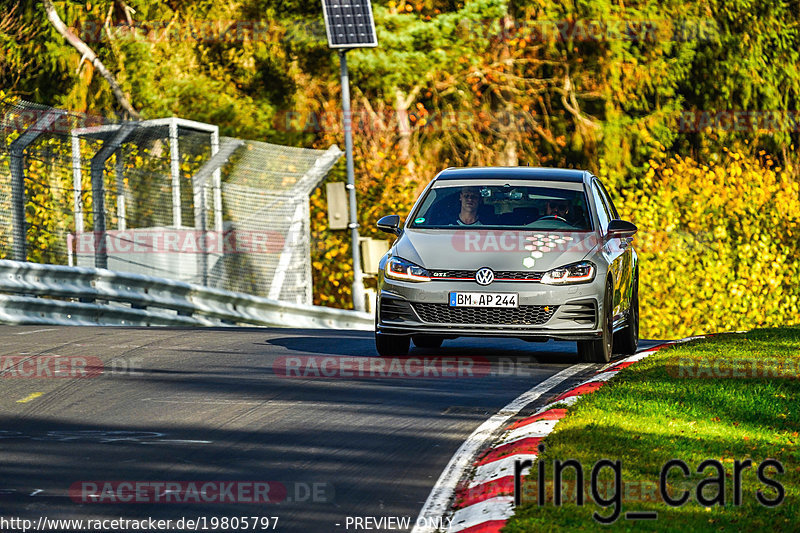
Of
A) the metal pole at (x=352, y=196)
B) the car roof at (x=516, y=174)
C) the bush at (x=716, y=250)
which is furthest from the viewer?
the bush at (x=716, y=250)

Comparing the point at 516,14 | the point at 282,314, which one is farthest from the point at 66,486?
the point at 516,14

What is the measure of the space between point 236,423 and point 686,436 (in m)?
2.90

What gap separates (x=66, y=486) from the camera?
7.53 m

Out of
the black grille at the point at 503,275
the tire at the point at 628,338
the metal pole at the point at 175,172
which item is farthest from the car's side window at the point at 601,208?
the metal pole at the point at 175,172

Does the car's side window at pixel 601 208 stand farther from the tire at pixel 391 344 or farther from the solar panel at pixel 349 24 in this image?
the solar panel at pixel 349 24

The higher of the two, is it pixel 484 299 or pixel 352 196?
pixel 352 196

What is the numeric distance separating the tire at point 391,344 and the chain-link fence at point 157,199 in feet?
22.8

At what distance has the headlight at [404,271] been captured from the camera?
12.5m

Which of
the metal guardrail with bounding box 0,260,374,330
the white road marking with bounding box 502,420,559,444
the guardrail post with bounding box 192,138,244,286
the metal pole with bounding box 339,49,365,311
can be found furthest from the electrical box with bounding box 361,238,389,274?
the white road marking with bounding box 502,420,559,444

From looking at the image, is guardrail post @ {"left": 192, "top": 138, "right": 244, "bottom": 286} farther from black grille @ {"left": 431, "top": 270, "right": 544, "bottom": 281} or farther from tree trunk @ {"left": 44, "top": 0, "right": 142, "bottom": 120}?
tree trunk @ {"left": 44, "top": 0, "right": 142, "bottom": 120}

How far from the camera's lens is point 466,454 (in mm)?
8539

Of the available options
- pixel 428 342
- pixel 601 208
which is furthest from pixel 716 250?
pixel 428 342

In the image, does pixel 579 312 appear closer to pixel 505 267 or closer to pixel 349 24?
pixel 505 267

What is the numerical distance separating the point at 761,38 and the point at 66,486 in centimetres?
3829
